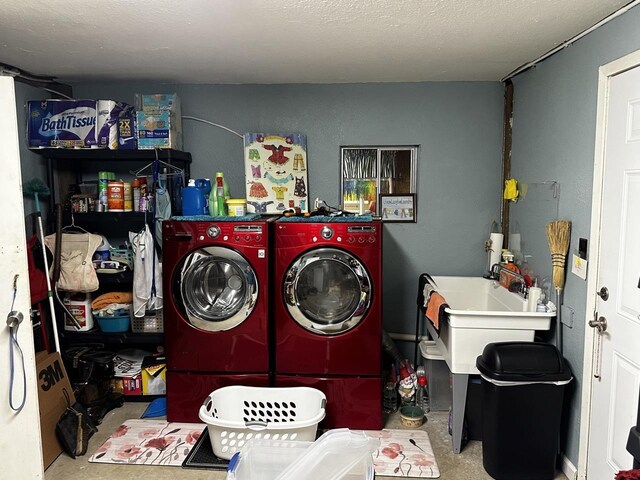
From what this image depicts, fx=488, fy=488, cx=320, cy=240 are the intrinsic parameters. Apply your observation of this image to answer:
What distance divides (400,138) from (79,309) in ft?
8.75

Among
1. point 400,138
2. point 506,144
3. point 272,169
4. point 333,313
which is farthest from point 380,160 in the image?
point 333,313

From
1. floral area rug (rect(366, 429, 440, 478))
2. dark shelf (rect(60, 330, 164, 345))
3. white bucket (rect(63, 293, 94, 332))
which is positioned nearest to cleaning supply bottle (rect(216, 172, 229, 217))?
dark shelf (rect(60, 330, 164, 345))

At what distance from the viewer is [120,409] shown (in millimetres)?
3422

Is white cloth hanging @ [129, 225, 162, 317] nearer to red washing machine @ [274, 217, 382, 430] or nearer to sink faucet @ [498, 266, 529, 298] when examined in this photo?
red washing machine @ [274, 217, 382, 430]

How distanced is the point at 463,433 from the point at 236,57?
8.72 feet

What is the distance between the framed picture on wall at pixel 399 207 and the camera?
379 cm

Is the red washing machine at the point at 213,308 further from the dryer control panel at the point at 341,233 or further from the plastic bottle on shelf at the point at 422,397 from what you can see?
the plastic bottle on shelf at the point at 422,397

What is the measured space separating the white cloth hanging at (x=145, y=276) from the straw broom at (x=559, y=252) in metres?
2.54

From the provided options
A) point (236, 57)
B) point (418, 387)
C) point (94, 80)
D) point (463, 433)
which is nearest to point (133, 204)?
point (94, 80)

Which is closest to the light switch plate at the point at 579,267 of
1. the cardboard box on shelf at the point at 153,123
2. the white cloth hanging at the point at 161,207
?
the white cloth hanging at the point at 161,207

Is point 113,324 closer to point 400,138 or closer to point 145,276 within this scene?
point 145,276

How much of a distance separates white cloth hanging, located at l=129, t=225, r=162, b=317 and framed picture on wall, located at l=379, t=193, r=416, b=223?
5.70 feet

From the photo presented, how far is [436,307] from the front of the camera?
116 inches

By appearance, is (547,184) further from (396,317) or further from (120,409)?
(120,409)
